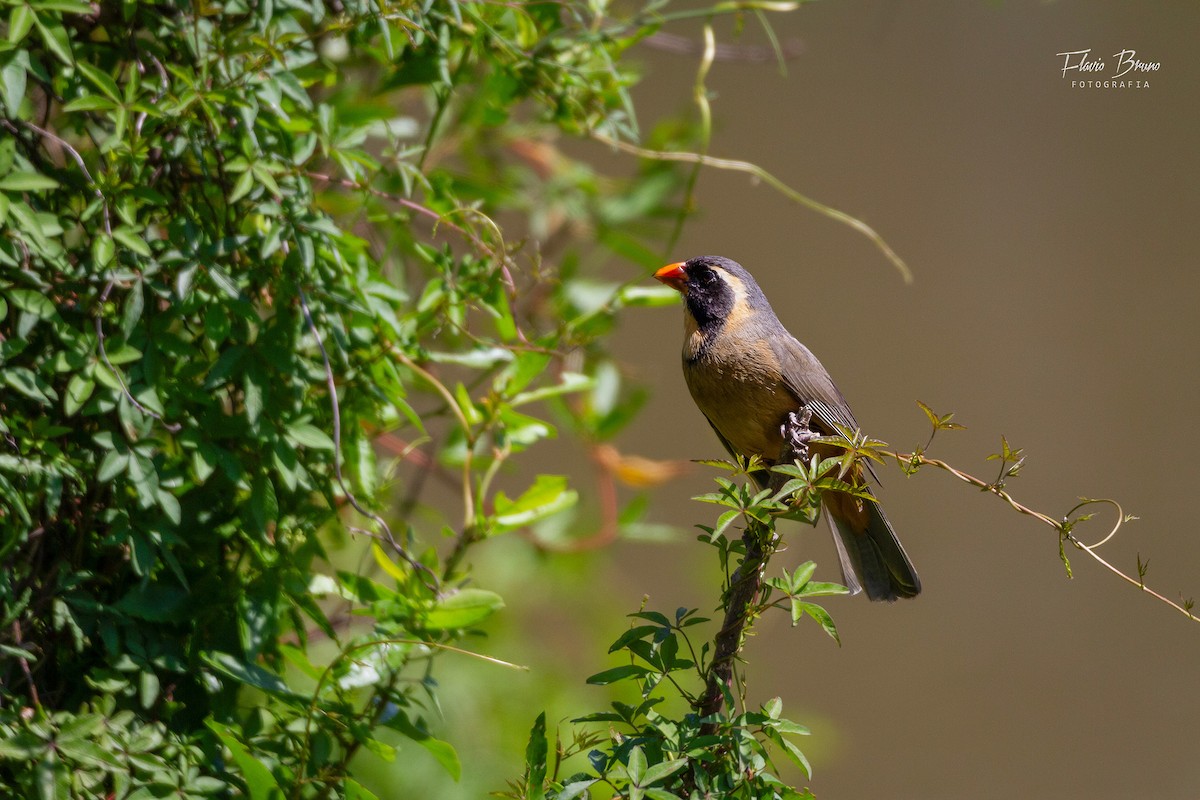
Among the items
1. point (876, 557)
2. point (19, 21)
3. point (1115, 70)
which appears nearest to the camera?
point (19, 21)

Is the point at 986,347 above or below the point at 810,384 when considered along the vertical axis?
below

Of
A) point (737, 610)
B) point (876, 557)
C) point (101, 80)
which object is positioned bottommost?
Answer: point (876, 557)

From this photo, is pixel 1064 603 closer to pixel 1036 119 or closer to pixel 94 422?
pixel 1036 119

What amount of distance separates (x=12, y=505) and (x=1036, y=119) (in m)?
5.63

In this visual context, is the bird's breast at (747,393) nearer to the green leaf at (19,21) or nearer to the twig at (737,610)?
the twig at (737,610)

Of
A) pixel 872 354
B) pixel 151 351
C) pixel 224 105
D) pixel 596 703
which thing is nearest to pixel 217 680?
pixel 151 351

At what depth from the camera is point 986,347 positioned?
604 cm

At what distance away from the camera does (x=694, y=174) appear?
280cm

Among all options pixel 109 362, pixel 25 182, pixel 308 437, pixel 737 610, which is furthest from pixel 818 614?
pixel 25 182

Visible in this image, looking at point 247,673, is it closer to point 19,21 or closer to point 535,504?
point 535,504

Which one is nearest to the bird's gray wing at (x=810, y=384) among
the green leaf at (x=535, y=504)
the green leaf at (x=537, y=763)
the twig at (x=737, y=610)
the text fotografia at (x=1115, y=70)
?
the green leaf at (x=535, y=504)

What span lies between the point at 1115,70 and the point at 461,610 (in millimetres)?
4592

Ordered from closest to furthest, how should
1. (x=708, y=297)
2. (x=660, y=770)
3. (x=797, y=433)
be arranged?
1. (x=660, y=770)
2. (x=797, y=433)
3. (x=708, y=297)

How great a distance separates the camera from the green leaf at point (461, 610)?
230cm
